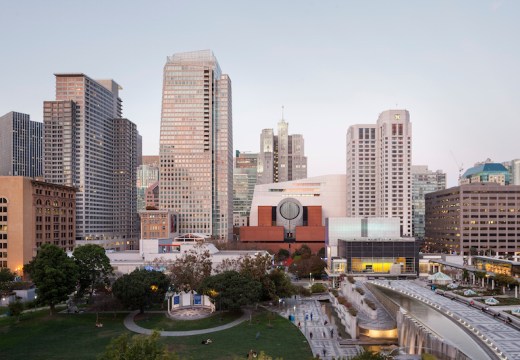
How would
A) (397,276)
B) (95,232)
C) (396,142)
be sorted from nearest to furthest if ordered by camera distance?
(397,276) → (396,142) → (95,232)

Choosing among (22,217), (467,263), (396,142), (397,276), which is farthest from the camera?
(396,142)

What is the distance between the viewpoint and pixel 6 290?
260ft

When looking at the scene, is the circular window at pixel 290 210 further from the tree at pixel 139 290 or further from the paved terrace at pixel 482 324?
the tree at pixel 139 290

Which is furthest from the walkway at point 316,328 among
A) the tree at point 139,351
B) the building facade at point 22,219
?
the building facade at point 22,219

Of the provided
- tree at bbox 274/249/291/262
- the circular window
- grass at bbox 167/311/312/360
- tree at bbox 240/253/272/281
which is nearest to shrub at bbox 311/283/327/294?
tree at bbox 240/253/272/281

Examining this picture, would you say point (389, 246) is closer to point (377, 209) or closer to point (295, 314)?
point (295, 314)

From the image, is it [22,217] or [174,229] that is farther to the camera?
[174,229]

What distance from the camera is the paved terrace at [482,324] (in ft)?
149

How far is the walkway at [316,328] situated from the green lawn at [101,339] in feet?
5.86

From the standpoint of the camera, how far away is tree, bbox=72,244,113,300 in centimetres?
7838

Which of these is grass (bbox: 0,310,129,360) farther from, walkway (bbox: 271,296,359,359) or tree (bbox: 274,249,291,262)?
tree (bbox: 274,249,291,262)

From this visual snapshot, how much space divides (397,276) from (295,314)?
182 feet

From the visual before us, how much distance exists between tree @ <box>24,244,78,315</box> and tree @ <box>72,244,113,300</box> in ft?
17.9

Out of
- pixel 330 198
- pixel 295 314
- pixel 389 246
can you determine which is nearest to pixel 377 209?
pixel 330 198
